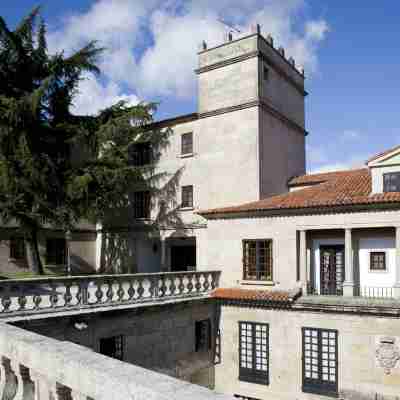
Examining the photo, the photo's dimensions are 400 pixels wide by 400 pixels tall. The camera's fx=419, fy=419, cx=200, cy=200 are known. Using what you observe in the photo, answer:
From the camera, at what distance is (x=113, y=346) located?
15.4 meters

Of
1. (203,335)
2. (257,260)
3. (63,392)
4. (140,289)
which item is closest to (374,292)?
(257,260)

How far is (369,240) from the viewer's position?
754 inches

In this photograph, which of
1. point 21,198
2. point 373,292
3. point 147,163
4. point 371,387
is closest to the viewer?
point 371,387

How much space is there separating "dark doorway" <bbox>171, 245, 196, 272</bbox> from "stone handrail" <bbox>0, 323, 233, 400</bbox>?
89.0 ft

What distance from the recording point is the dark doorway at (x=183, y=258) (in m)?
31.6

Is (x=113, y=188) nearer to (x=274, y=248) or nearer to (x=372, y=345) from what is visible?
(x=274, y=248)

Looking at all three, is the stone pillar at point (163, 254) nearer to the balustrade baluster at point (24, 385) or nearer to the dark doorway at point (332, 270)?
the dark doorway at point (332, 270)

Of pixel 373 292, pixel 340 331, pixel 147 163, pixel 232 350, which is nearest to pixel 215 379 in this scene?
pixel 232 350

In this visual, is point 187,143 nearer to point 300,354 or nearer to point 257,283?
Result: point 257,283

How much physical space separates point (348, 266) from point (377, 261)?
1.53 metres

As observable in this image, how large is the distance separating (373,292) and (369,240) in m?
2.32

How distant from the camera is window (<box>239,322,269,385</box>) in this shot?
767 inches

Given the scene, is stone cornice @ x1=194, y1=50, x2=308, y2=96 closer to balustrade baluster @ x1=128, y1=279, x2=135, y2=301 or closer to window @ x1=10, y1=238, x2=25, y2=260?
balustrade baluster @ x1=128, y1=279, x2=135, y2=301

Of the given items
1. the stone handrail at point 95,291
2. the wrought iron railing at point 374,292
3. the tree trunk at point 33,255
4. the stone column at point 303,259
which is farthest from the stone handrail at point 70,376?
the tree trunk at point 33,255
